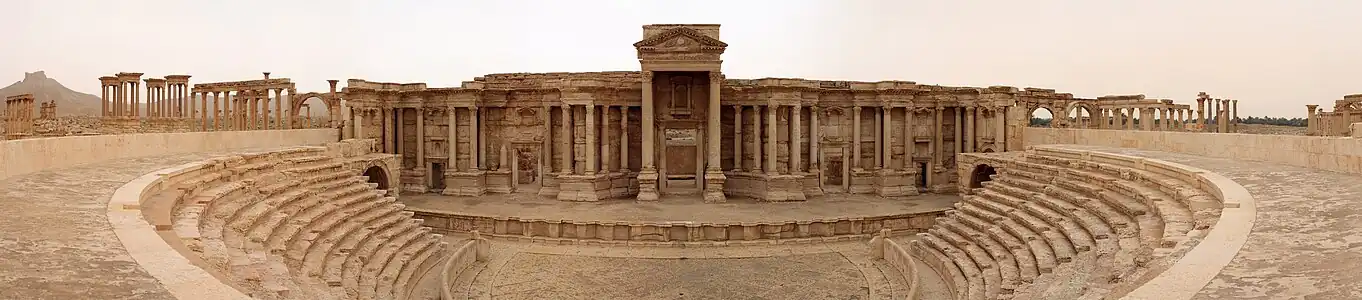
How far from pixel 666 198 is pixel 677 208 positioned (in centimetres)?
250

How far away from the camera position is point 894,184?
100 feet

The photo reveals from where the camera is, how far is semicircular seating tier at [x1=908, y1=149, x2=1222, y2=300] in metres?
10.4

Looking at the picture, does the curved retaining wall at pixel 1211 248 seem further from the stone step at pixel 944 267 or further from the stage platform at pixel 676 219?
the stage platform at pixel 676 219

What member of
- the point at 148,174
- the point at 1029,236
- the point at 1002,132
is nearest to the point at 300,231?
the point at 148,174

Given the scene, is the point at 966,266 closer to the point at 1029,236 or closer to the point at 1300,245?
the point at 1029,236

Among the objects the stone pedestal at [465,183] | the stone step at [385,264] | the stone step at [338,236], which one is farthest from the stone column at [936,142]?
the stone step at [338,236]

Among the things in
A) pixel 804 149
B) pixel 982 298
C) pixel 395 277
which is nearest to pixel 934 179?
pixel 804 149

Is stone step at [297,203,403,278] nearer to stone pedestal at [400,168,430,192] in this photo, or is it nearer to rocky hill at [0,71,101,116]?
stone pedestal at [400,168,430,192]

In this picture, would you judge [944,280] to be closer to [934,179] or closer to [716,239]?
[716,239]

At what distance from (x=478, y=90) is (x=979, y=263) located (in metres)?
19.3

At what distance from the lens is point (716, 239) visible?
2142 centimetres

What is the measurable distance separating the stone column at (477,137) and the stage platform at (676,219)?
2.93 meters

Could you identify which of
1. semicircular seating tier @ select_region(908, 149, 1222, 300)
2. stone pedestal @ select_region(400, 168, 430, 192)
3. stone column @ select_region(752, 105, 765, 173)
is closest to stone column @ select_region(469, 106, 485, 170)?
stone pedestal @ select_region(400, 168, 430, 192)

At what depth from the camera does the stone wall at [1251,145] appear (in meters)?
14.3
